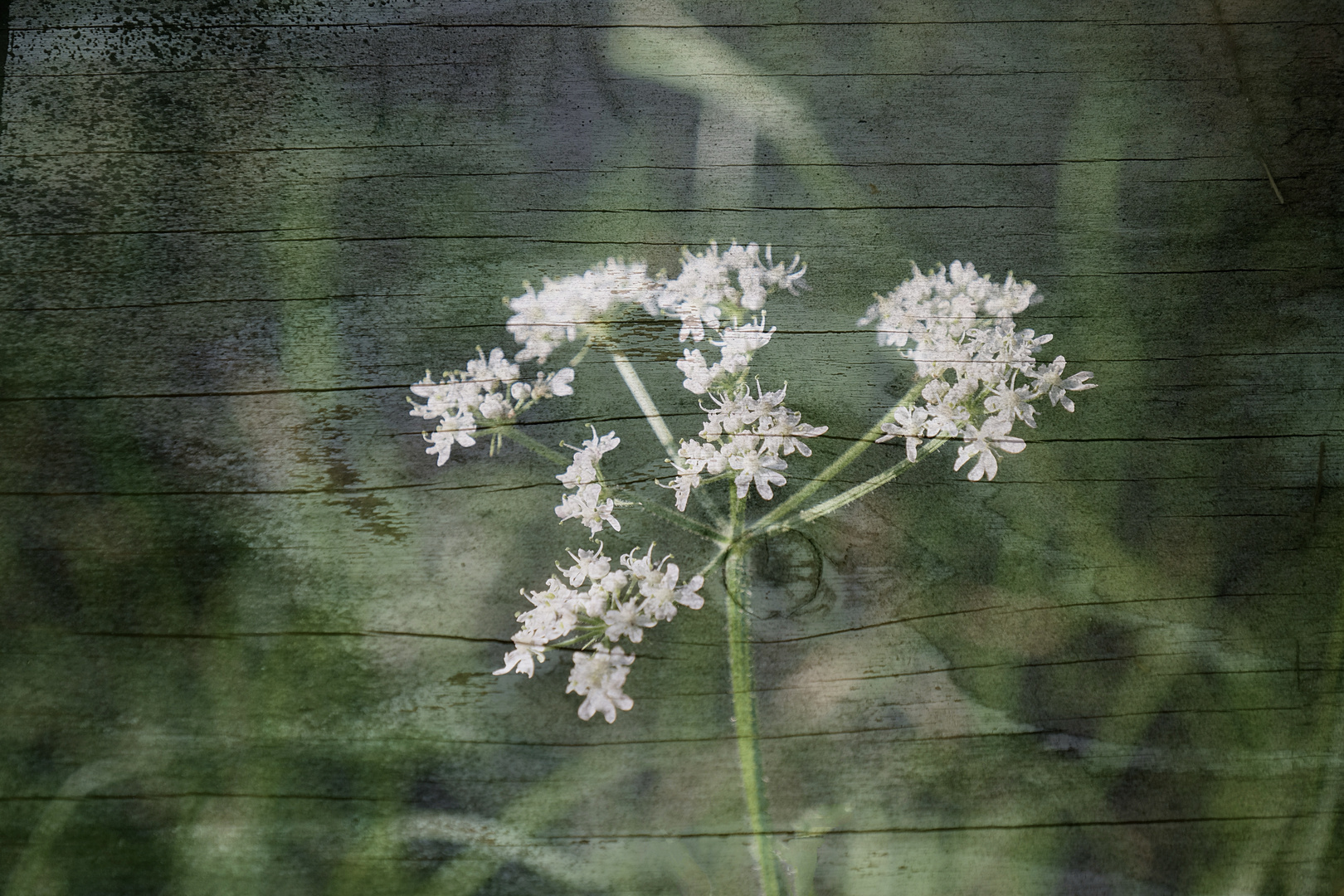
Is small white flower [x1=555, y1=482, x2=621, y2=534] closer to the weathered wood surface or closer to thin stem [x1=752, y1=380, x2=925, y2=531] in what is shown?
the weathered wood surface

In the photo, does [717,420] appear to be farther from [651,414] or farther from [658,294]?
[658,294]

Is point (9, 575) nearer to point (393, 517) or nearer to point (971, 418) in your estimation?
point (393, 517)

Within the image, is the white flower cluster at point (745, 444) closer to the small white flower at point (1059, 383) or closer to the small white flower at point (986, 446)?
the small white flower at point (986, 446)

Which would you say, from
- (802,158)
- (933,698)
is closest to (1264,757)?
(933,698)

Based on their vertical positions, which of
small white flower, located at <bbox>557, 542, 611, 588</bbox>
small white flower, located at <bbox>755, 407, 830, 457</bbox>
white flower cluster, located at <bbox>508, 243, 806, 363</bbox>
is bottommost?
small white flower, located at <bbox>557, 542, 611, 588</bbox>

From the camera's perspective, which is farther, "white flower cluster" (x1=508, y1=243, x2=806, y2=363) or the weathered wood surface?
"white flower cluster" (x1=508, y1=243, x2=806, y2=363)

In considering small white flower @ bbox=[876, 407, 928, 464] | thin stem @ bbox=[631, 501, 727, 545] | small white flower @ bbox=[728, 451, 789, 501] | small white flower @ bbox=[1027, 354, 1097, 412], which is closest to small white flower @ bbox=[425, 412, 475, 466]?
thin stem @ bbox=[631, 501, 727, 545]
